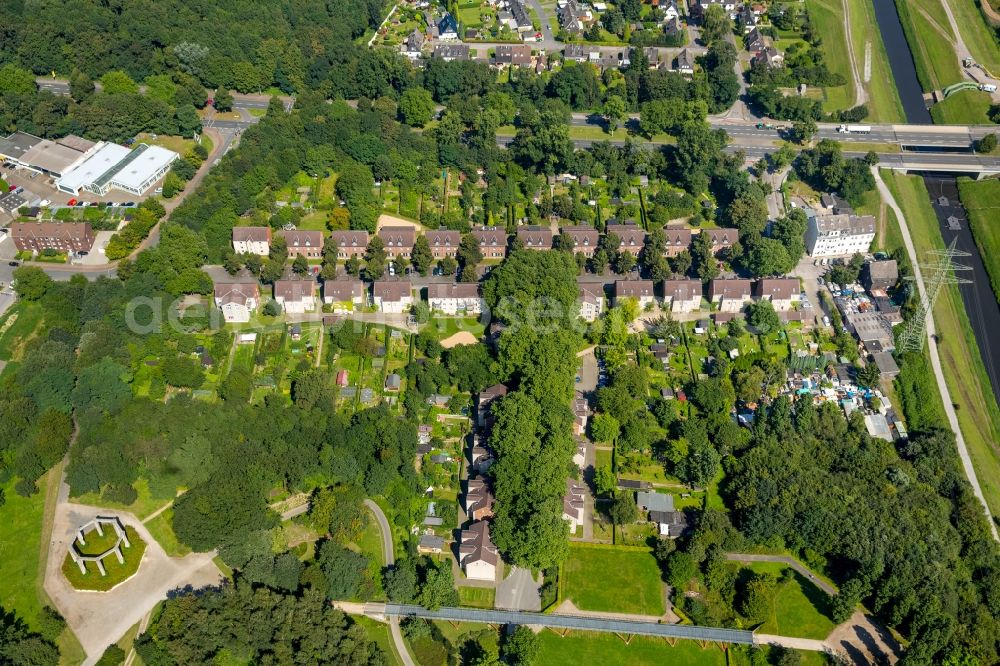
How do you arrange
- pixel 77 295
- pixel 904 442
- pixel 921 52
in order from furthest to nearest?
pixel 921 52
pixel 77 295
pixel 904 442

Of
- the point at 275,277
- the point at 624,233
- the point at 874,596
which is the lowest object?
the point at 874,596

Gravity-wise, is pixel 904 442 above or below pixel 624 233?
below

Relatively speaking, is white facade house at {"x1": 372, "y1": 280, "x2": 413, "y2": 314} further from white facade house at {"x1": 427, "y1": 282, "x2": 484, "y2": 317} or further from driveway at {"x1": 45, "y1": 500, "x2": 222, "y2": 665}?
driveway at {"x1": 45, "y1": 500, "x2": 222, "y2": 665}

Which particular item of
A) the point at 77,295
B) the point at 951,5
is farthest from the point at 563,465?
the point at 951,5

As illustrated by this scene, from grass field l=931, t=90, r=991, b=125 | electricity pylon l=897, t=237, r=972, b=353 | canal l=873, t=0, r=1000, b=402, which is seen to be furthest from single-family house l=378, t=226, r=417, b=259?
grass field l=931, t=90, r=991, b=125

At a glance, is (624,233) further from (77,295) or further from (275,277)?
(77,295)

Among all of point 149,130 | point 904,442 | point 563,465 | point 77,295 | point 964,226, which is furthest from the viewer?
point 149,130

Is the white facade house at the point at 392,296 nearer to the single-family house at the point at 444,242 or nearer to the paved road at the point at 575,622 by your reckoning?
the single-family house at the point at 444,242
